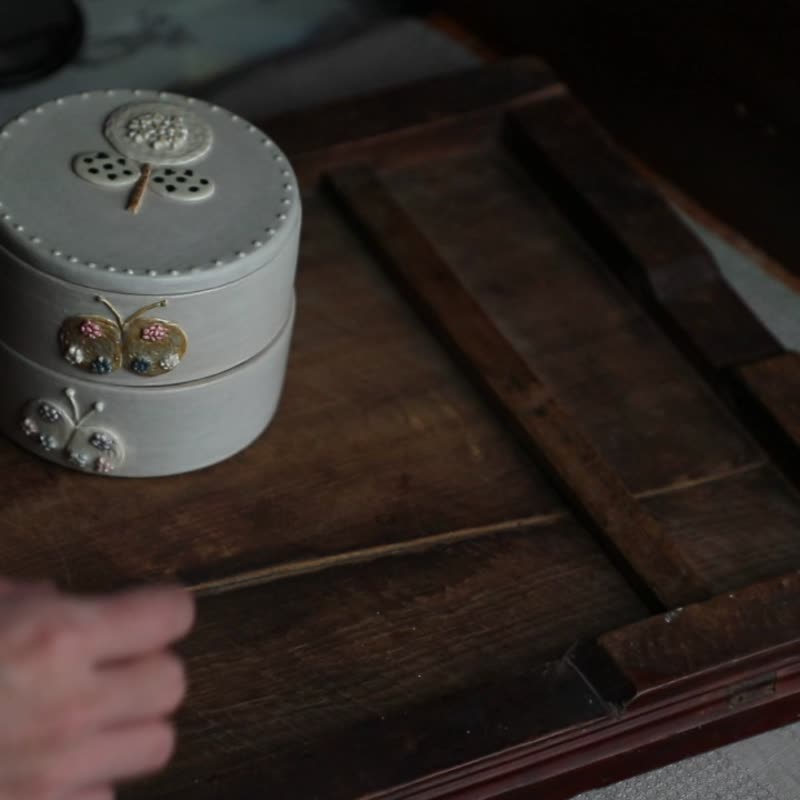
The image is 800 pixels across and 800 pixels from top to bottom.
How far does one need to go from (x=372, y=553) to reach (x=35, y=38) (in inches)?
25.9

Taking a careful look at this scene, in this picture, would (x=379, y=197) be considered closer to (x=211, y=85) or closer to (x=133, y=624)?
(x=211, y=85)

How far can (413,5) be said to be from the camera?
1.46m

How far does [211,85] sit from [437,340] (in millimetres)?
462

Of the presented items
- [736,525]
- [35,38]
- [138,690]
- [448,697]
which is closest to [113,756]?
[138,690]

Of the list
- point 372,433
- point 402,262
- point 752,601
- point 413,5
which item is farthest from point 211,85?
point 752,601

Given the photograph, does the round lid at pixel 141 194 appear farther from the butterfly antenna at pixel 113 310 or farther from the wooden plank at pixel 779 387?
the wooden plank at pixel 779 387

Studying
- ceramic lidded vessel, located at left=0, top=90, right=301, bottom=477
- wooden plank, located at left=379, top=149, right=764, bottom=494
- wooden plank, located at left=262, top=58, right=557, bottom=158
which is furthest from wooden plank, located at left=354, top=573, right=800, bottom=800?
wooden plank, located at left=262, top=58, right=557, bottom=158

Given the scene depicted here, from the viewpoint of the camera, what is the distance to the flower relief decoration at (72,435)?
2.57ft

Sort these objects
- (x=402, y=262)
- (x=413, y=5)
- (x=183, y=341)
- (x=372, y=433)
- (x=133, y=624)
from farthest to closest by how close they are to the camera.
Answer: (x=413, y=5) < (x=402, y=262) < (x=372, y=433) < (x=183, y=341) < (x=133, y=624)

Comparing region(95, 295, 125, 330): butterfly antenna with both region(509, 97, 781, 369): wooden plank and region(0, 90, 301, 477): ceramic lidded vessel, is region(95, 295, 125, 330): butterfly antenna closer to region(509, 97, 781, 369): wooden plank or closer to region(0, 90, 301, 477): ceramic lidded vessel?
region(0, 90, 301, 477): ceramic lidded vessel

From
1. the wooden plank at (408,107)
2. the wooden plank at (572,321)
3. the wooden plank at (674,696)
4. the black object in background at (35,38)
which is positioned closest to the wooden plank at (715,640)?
the wooden plank at (674,696)

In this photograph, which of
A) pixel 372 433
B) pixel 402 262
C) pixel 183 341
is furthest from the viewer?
pixel 402 262

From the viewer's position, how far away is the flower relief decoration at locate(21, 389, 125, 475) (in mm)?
783

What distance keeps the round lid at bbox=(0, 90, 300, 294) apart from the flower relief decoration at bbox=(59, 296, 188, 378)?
2 cm
